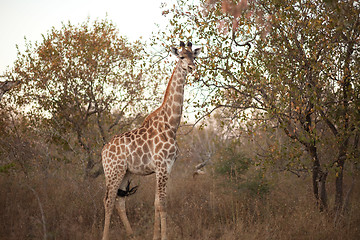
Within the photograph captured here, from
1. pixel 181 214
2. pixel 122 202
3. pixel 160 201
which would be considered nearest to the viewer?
pixel 160 201

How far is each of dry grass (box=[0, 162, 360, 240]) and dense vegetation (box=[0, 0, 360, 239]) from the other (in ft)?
0.14

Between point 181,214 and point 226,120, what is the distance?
2659 mm

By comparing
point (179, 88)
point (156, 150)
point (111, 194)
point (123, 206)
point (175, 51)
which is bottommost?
point (123, 206)

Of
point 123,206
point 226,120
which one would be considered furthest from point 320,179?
point 123,206

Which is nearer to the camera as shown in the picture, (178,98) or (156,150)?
(156,150)

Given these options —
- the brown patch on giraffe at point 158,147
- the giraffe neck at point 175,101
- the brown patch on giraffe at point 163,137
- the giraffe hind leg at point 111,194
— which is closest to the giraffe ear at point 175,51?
the giraffe neck at point 175,101

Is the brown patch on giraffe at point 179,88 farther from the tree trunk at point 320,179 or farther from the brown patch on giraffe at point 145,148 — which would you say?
the tree trunk at point 320,179

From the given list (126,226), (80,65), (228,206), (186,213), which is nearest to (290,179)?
(228,206)

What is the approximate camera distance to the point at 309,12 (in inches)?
300

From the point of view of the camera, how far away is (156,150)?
7.22m

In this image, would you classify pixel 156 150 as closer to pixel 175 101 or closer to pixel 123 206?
pixel 175 101

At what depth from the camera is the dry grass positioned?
24.2 feet

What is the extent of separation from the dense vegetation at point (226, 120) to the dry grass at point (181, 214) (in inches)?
1.7

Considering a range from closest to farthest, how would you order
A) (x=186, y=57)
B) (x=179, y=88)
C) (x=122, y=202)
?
(x=186, y=57), (x=179, y=88), (x=122, y=202)
